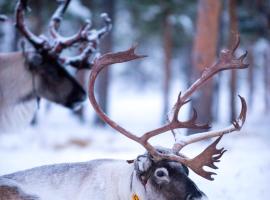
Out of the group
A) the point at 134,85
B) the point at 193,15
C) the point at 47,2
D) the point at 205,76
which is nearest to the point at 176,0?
the point at 193,15

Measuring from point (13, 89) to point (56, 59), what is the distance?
28.1 inches

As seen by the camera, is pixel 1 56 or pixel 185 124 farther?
pixel 1 56

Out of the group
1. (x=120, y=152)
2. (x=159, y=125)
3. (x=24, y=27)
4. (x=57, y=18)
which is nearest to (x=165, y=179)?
(x=24, y=27)

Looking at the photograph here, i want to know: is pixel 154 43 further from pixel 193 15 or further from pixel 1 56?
pixel 1 56

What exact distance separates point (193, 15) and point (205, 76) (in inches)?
529

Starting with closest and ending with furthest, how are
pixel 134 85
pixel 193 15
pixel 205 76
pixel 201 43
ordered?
pixel 205 76 < pixel 201 43 < pixel 193 15 < pixel 134 85

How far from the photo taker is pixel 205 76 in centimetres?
366

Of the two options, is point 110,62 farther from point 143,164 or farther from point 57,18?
point 57,18

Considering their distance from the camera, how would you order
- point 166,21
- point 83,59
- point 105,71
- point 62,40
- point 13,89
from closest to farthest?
point 13,89 → point 62,40 → point 83,59 → point 166,21 → point 105,71

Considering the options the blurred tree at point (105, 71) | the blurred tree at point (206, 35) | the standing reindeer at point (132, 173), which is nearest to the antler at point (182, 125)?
the standing reindeer at point (132, 173)

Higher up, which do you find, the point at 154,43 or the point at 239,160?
the point at 154,43

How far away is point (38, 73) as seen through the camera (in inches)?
262

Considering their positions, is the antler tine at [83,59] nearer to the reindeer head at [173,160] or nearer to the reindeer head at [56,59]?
the reindeer head at [56,59]

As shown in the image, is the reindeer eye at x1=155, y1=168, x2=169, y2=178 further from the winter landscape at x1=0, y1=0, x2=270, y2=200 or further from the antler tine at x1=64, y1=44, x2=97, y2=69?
the antler tine at x1=64, y1=44, x2=97, y2=69
